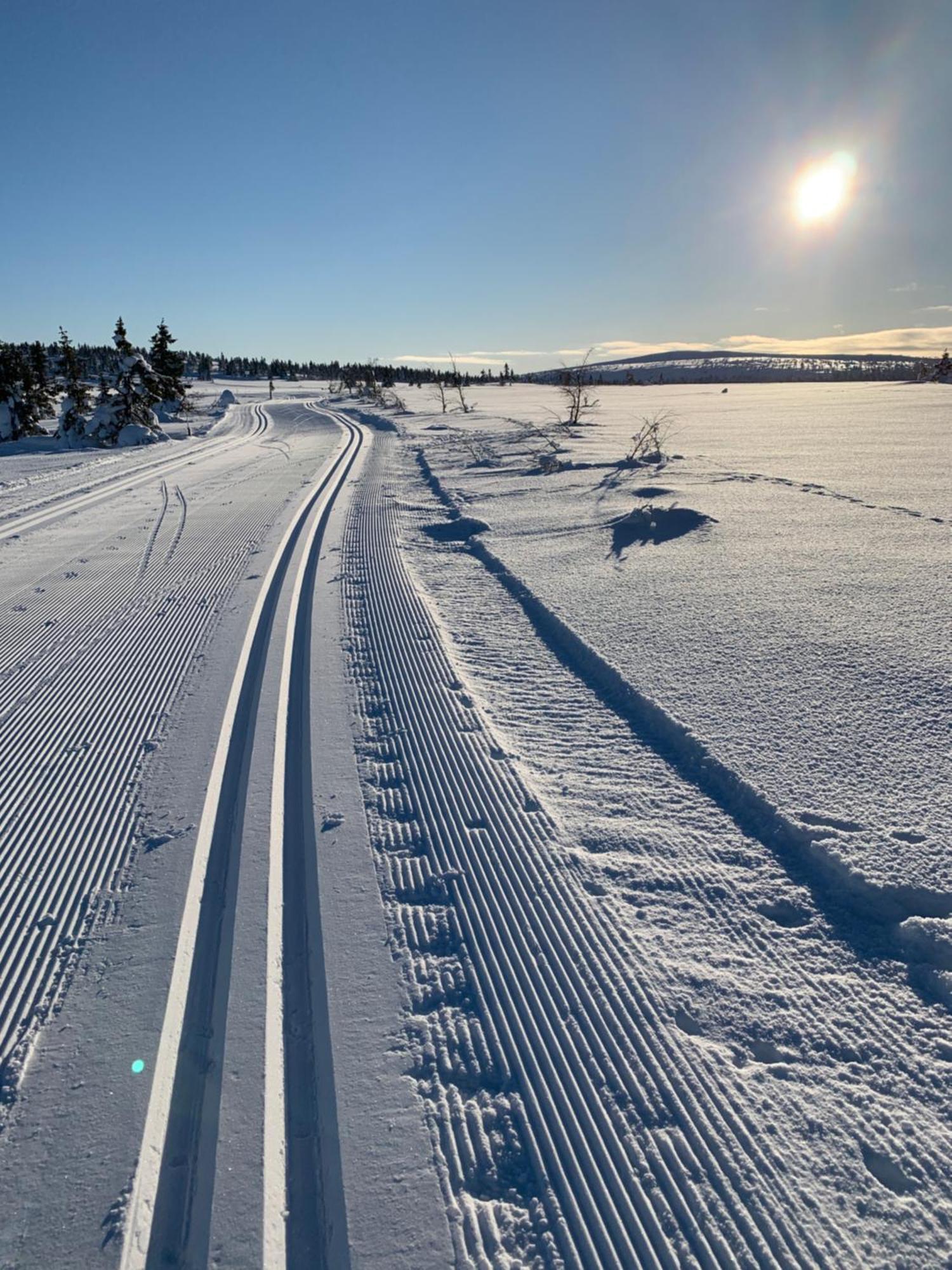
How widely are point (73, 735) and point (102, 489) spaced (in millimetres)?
9849

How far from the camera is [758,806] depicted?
288cm

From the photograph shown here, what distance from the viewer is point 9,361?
118ft

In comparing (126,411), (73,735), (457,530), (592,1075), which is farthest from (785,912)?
(126,411)

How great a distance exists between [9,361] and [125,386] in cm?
1729

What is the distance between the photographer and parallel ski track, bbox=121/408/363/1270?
1637 millimetres

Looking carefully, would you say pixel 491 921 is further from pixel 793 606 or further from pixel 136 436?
pixel 136 436

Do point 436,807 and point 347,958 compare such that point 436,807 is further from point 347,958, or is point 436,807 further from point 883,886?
point 883,886

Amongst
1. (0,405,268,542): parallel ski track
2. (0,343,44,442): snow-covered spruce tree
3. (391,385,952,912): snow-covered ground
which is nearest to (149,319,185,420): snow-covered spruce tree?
(0,343,44,442): snow-covered spruce tree

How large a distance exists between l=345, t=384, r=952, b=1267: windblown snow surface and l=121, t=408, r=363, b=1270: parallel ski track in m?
0.43

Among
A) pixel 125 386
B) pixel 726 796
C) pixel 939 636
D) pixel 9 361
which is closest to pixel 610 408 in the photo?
pixel 125 386

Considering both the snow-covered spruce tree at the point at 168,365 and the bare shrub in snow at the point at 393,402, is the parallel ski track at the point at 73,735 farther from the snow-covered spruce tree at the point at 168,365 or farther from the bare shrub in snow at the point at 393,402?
the snow-covered spruce tree at the point at 168,365

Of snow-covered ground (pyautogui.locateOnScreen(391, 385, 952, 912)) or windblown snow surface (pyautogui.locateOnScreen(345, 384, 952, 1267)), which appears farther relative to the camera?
snow-covered ground (pyautogui.locateOnScreen(391, 385, 952, 912))

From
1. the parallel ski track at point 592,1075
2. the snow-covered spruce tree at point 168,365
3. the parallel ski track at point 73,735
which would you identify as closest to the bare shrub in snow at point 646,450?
the parallel ski track at point 73,735

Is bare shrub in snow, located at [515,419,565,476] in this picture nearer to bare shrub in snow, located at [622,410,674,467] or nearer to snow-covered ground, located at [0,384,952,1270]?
bare shrub in snow, located at [622,410,674,467]
